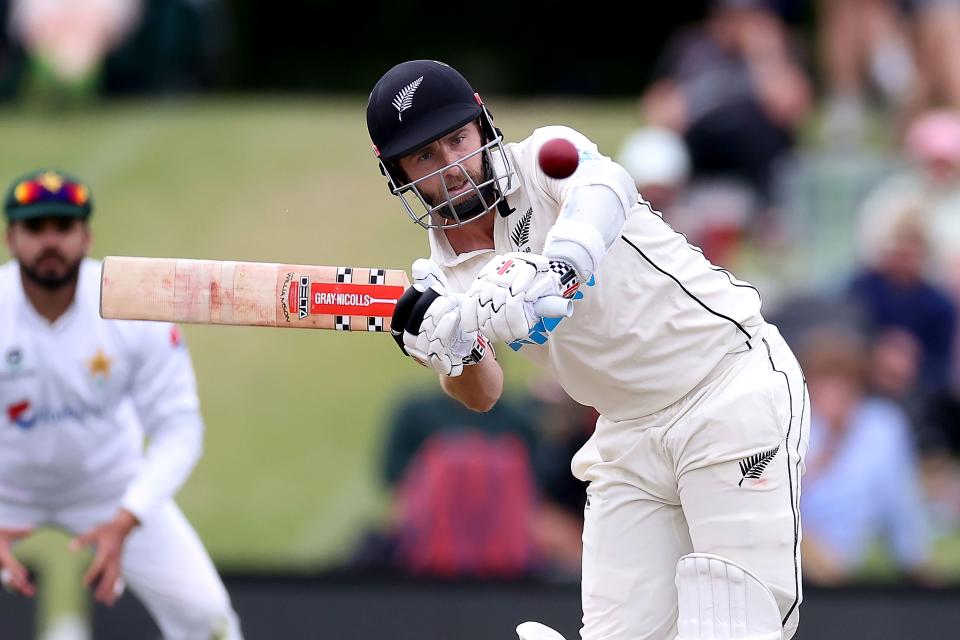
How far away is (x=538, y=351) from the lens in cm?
Answer: 388

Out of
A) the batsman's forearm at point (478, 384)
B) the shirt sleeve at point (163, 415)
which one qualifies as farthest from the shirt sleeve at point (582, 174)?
the shirt sleeve at point (163, 415)

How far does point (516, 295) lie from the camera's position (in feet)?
10.7

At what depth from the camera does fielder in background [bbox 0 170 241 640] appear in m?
4.74

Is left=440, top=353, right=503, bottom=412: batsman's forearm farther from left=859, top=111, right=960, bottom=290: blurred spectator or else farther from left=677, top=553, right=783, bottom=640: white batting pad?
left=859, top=111, right=960, bottom=290: blurred spectator

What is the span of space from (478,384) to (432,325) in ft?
1.92

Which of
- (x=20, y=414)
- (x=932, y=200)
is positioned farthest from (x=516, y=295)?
(x=932, y=200)

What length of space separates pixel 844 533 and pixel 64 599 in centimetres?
296

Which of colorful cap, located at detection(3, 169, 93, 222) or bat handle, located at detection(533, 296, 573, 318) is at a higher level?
colorful cap, located at detection(3, 169, 93, 222)

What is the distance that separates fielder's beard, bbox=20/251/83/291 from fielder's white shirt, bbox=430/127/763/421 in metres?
1.45

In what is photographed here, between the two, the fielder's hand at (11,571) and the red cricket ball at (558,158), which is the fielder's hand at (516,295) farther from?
the fielder's hand at (11,571)

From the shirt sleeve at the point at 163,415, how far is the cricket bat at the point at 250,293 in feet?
2.92

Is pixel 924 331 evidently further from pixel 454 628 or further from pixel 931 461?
pixel 454 628

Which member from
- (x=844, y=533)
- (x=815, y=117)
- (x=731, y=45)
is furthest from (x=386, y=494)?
(x=815, y=117)

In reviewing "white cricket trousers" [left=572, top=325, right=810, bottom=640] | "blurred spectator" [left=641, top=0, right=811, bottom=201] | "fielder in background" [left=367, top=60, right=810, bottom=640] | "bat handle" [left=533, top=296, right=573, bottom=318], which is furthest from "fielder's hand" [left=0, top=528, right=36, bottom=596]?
"blurred spectator" [left=641, top=0, right=811, bottom=201]
